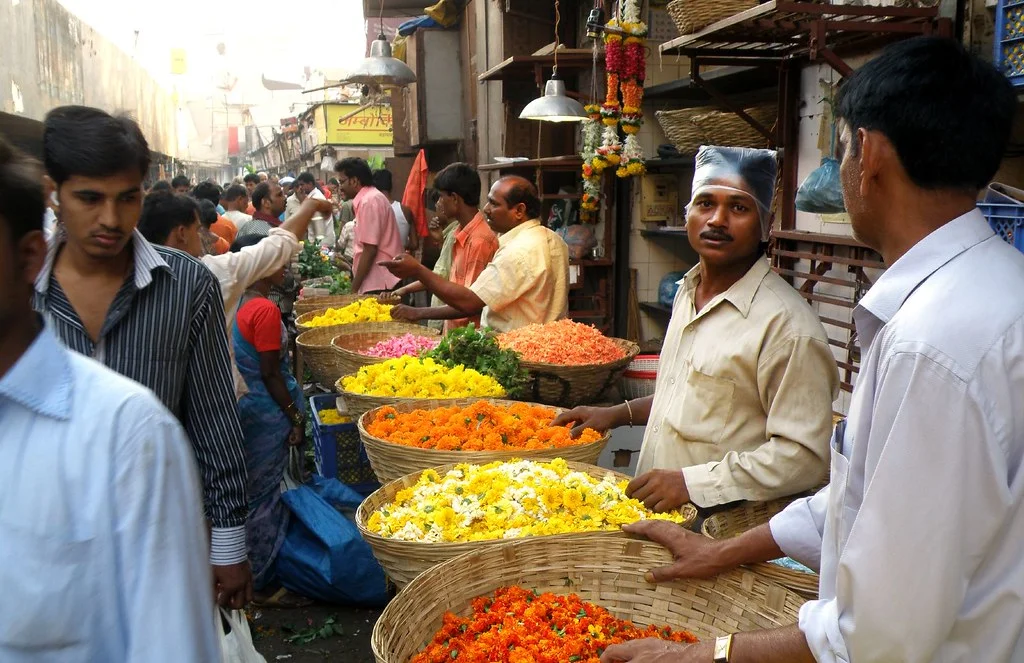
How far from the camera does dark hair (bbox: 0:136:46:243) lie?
3.78ft

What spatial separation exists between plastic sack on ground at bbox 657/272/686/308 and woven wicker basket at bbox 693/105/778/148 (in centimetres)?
191

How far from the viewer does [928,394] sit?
47.3 inches

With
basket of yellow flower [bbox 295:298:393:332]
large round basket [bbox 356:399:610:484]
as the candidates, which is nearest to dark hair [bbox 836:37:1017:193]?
large round basket [bbox 356:399:610:484]

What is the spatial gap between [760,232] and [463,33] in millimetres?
11821

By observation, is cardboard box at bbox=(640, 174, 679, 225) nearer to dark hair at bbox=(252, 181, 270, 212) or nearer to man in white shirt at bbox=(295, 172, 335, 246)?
dark hair at bbox=(252, 181, 270, 212)

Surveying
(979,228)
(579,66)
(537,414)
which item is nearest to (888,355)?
(979,228)

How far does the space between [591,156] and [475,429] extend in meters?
4.85

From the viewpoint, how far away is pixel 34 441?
43.3 inches

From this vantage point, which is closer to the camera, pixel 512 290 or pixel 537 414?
pixel 537 414

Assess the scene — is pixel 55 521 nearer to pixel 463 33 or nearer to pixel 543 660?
pixel 543 660

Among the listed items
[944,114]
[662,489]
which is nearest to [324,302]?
[662,489]

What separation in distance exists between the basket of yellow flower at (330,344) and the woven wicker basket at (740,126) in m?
2.62

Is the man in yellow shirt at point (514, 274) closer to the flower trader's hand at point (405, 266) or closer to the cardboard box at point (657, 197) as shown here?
the flower trader's hand at point (405, 266)

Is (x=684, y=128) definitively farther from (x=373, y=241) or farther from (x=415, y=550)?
(x=415, y=550)
